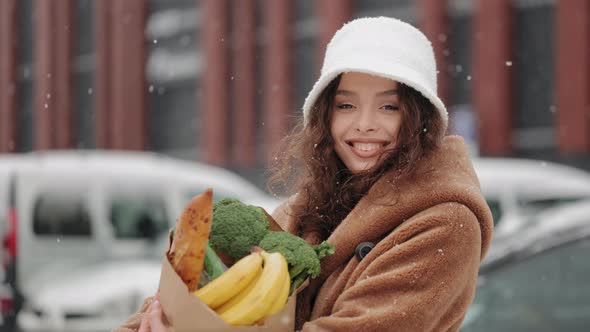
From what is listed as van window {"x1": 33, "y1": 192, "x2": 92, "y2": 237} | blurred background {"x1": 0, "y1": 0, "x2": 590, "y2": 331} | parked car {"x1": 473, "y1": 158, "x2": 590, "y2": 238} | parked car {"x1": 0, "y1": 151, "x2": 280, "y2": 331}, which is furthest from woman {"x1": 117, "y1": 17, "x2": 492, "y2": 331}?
parked car {"x1": 473, "y1": 158, "x2": 590, "y2": 238}

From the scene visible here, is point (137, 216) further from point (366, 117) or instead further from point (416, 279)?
point (416, 279)

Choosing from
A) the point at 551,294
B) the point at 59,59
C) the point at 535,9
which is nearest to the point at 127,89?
the point at 59,59

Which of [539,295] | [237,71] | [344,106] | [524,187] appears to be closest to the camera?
[344,106]

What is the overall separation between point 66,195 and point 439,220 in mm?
5408

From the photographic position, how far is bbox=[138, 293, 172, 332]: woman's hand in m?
1.91

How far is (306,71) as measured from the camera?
24109 mm

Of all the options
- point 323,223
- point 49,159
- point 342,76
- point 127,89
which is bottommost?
point 127,89

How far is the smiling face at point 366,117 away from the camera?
2.20m

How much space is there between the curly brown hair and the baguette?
0.55 meters

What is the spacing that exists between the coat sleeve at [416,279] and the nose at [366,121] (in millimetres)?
277

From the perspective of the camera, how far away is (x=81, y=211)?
707cm

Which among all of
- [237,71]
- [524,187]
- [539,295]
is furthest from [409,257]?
[237,71]

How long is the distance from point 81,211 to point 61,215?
162 mm

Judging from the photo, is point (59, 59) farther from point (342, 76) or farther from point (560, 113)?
point (342, 76)
